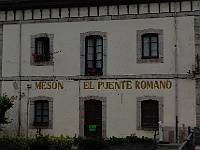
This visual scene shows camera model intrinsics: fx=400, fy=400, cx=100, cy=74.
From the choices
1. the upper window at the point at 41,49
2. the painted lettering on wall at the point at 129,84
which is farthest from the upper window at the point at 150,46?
the upper window at the point at 41,49

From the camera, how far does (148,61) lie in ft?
55.5

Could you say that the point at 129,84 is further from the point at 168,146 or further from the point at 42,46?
the point at 42,46

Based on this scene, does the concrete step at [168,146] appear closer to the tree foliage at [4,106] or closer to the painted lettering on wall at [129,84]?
the painted lettering on wall at [129,84]

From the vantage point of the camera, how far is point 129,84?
1709cm

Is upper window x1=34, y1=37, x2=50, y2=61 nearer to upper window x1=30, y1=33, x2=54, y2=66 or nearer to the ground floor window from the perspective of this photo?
upper window x1=30, y1=33, x2=54, y2=66

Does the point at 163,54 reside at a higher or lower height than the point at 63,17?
lower

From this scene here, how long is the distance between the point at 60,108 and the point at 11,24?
14.8ft

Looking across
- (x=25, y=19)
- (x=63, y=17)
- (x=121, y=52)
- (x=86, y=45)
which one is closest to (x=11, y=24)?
(x=25, y=19)

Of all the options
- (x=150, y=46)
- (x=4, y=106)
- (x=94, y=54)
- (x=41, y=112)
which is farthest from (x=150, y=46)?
(x=4, y=106)

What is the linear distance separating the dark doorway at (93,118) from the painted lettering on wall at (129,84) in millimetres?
707

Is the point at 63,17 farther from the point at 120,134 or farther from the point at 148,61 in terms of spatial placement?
the point at 120,134

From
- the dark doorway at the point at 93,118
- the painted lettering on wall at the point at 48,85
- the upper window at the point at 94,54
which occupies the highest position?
the upper window at the point at 94,54

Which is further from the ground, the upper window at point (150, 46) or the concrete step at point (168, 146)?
the upper window at point (150, 46)

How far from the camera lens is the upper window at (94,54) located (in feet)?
57.7
